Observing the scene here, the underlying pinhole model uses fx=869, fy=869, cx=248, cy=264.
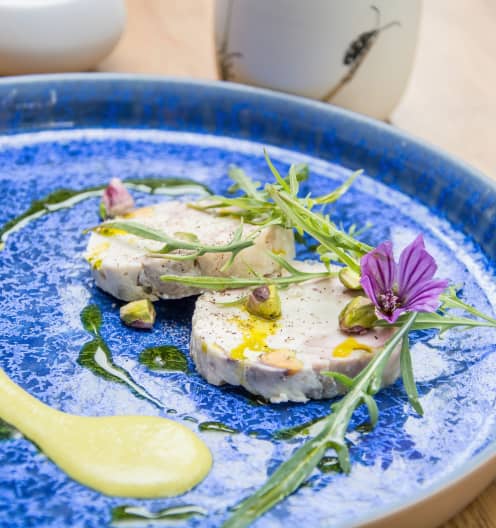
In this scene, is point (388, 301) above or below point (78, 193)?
above

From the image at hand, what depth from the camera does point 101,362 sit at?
1.39 m

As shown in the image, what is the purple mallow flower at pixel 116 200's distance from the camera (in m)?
1.73

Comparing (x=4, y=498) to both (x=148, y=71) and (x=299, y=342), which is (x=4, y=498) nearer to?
(x=299, y=342)

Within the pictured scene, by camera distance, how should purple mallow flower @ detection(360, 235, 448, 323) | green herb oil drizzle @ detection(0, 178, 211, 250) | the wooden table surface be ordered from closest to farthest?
purple mallow flower @ detection(360, 235, 448, 323) → green herb oil drizzle @ detection(0, 178, 211, 250) → the wooden table surface

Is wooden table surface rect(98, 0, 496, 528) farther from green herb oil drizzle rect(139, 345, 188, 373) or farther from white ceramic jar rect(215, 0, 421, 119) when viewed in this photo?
green herb oil drizzle rect(139, 345, 188, 373)

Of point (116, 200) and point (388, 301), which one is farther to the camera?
point (116, 200)

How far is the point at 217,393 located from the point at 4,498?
359 millimetres

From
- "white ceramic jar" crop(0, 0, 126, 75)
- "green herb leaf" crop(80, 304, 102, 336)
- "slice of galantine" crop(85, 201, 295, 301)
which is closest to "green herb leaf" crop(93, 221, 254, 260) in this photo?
"slice of galantine" crop(85, 201, 295, 301)

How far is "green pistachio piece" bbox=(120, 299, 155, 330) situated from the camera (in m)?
1.46

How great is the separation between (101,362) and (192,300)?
0.23 metres

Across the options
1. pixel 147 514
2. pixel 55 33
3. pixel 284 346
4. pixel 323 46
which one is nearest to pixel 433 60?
pixel 323 46

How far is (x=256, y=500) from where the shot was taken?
1.10 meters

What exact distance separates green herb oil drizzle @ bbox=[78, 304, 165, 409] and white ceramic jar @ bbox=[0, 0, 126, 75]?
102cm

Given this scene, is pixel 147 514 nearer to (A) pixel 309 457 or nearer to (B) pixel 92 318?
(A) pixel 309 457
